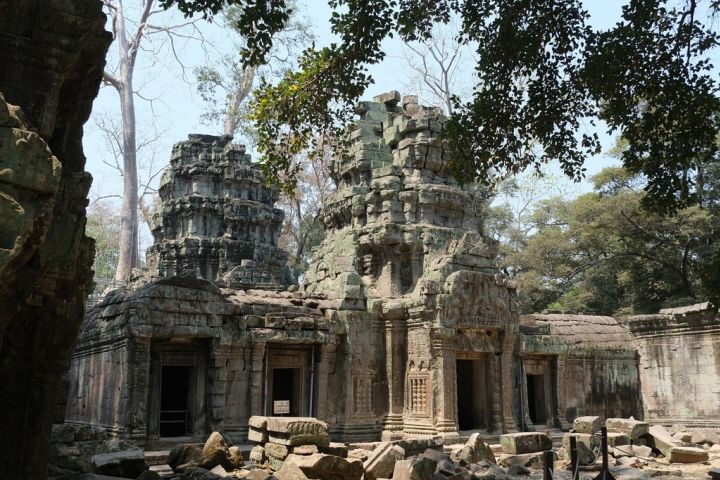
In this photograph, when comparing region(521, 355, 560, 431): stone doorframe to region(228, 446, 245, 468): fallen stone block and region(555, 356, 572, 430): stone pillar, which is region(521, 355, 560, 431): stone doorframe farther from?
region(228, 446, 245, 468): fallen stone block

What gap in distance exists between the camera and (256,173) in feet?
88.6

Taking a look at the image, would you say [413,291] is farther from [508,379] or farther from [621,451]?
[621,451]

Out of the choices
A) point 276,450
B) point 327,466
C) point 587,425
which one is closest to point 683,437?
point 587,425

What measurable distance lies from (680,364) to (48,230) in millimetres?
15747

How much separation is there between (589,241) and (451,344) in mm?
14596

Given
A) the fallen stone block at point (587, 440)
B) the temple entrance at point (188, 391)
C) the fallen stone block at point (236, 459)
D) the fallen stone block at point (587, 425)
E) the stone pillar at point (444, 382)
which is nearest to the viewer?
the fallen stone block at point (236, 459)

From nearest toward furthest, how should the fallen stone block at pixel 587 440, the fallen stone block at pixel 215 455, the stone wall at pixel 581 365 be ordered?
→ the fallen stone block at pixel 215 455
the fallen stone block at pixel 587 440
the stone wall at pixel 581 365

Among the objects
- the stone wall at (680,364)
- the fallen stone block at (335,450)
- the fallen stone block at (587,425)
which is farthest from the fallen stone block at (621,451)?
the fallen stone block at (335,450)

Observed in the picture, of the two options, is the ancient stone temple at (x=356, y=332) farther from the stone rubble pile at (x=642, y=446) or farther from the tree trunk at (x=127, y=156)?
the tree trunk at (x=127, y=156)

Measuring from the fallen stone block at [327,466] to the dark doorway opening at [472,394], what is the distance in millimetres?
7260

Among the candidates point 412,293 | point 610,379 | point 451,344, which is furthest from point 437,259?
point 610,379

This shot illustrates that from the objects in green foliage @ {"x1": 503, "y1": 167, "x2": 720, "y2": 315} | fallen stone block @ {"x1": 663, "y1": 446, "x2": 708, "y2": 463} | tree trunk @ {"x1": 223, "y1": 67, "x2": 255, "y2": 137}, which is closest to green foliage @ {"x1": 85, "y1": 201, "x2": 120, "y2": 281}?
tree trunk @ {"x1": 223, "y1": 67, "x2": 255, "y2": 137}

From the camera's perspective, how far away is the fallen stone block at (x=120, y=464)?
26.8ft

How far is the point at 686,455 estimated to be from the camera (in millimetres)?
12266
